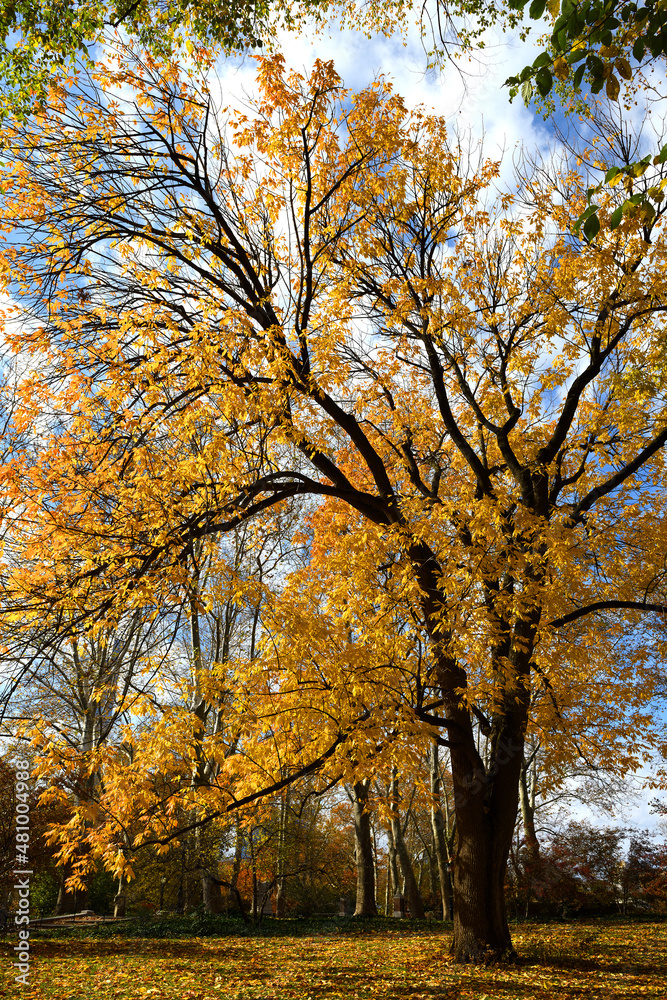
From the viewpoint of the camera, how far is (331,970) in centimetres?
734

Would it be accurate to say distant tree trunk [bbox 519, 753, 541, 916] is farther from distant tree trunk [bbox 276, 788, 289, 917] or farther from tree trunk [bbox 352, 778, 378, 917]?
distant tree trunk [bbox 276, 788, 289, 917]

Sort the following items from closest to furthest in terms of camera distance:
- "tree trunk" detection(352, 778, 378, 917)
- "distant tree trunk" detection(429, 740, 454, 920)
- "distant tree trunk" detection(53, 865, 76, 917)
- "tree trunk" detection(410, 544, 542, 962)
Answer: "tree trunk" detection(410, 544, 542, 962) → "distant tree trunk" detection(429, 740, 454, 920) → "distant tree trunk" detection(53, 865, 76, 917) → "tree trunk" detection(352, 778, 378, 917)

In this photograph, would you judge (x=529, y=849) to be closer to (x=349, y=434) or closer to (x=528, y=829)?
(x=528, y=829)

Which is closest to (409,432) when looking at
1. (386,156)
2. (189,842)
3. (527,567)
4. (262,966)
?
(527,567)

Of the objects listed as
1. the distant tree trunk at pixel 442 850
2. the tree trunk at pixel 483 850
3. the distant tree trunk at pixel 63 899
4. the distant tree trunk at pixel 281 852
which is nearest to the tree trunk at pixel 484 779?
the tree trunk at pixel 483 850

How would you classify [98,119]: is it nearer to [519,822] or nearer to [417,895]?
[417,895]

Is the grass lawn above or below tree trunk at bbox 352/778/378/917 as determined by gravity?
above

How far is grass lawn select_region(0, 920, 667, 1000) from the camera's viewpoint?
6066 mm

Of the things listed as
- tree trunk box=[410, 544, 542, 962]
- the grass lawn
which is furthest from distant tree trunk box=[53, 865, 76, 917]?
tree trunk box=[410, 544, 542, 962]

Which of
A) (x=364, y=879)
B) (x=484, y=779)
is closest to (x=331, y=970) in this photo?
(x=484, y=779)

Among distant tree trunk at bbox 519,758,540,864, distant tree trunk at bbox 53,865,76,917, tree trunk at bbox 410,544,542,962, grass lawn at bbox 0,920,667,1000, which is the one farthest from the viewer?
distant tree trunk at bbox 519,758,540,864

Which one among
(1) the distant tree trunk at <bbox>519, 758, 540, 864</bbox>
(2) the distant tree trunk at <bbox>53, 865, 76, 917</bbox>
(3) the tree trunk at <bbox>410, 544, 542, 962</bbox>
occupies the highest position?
(3) the tree trunk at <bbox>410, 544, 542, 962</bbox>

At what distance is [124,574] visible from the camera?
20.7 feet

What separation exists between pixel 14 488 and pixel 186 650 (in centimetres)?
1241
